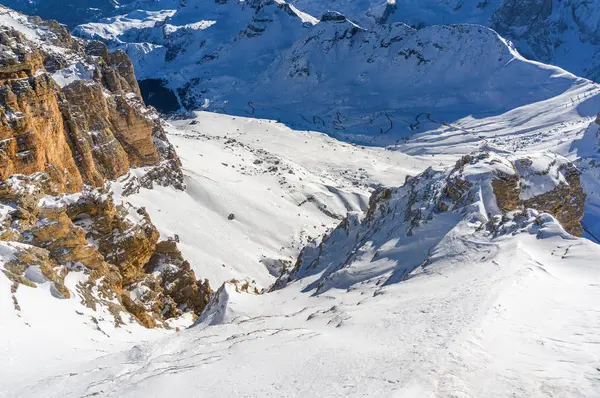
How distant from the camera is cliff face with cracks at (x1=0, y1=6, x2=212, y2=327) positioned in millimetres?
25602

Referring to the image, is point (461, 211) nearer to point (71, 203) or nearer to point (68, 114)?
point (71, 203)

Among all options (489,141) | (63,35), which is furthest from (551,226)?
(489,141)

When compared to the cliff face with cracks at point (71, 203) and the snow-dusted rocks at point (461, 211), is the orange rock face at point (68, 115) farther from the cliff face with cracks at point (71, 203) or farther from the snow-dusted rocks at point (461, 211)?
the snow-dusted rocks at point (461, 211)

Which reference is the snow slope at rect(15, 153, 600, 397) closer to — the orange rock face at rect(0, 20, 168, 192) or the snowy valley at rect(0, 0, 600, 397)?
the snowy valley at rect(0, 0, 600, 397)

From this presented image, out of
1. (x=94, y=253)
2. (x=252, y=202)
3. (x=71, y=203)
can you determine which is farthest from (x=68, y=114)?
(x=252, y=202)

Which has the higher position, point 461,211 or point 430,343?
point 430,343

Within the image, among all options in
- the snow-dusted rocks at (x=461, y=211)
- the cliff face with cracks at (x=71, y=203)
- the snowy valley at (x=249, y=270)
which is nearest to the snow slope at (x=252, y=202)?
the snowy valley at (x=249, y=270)

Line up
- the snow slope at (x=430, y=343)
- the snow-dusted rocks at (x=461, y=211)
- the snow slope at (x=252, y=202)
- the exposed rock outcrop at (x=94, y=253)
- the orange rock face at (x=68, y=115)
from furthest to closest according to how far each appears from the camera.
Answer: the snow slope at (x=252, y=202) < the orange rock face at (x=68, y=115) < the snow-dusted rocks at (x=461, y=211) < the exposed rock outcrop at (x=94, y=253) < the snow slope at (x=430, y=343)

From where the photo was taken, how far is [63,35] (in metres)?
60.3

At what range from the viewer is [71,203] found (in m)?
30.5

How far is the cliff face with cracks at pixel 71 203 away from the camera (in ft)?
84.0

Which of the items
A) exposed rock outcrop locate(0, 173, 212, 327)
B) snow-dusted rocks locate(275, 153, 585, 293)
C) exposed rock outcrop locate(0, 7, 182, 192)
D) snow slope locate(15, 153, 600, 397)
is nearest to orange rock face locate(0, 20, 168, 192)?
exposed rock outcrop locate(0, 7, 182, 192)

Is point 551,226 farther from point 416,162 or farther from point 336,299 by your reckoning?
point 416,162

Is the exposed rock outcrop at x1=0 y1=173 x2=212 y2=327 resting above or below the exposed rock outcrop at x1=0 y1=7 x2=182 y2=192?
below
